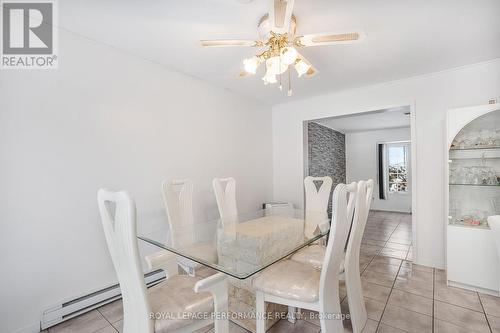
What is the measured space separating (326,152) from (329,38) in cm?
421

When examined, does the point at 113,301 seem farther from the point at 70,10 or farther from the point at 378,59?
the point at 378,59

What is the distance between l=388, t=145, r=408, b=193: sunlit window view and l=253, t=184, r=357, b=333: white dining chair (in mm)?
5825

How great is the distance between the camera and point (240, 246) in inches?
63.6

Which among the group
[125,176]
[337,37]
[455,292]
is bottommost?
[455,292]

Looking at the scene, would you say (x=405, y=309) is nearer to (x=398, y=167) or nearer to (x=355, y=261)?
(x=355, y=261)

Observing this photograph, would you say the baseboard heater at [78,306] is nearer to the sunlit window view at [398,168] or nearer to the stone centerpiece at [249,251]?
the stone centerpiece at [249,251]

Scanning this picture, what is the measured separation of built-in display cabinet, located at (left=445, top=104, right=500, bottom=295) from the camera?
6.86 ft

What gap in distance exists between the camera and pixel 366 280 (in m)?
2.33

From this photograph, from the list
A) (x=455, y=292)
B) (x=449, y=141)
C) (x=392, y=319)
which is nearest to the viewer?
(x=392, y=319)

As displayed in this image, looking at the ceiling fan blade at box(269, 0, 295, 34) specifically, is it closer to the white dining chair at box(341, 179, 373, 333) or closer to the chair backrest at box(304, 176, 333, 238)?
the white dining chair at box(341, 179, 373, 333)

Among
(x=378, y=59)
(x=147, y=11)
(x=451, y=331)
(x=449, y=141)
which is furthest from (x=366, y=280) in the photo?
(x=147, y=11)

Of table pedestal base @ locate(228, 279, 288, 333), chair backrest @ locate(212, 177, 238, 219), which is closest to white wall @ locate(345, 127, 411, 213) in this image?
chair backrest @ locate(212, 177, 238, 219)

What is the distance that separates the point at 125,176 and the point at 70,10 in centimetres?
133

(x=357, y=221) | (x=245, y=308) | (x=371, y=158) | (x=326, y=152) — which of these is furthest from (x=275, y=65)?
(x=371, y=158)
